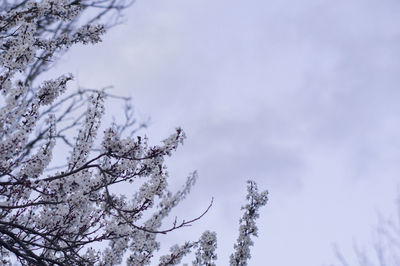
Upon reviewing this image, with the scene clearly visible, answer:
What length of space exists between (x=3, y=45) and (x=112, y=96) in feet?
10.6

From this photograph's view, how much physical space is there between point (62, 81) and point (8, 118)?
2.69ft

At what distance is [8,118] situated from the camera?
4.09 meters

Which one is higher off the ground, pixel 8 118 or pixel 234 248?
pixel 234 248

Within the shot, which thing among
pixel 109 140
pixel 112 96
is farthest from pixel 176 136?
pixel 112 96

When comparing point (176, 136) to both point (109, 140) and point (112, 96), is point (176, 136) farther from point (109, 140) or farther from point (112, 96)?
point (112, 96)

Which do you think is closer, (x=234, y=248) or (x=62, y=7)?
(x=62, y=7)

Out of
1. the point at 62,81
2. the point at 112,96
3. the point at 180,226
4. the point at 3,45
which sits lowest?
the point at 180,226

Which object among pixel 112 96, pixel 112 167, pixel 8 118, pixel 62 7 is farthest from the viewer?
pixel 112 96

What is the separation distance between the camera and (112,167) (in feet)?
14.6

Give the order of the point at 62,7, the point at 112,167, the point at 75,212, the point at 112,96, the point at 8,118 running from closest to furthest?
the point at 8,118 < the point at 112,167 < the point at 75,212 < the point at 62,7 < the point at 112,96

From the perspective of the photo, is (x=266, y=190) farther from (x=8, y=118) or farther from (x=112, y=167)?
(x=8, y=118)

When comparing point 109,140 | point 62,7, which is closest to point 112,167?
point 109,140

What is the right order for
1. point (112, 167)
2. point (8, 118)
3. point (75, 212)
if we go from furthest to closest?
point (75, 212) → point (112, 167) → point (8, 118)

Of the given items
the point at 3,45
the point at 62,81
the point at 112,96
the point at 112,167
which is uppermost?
the point at 112,96
